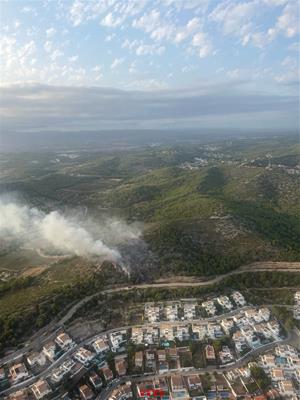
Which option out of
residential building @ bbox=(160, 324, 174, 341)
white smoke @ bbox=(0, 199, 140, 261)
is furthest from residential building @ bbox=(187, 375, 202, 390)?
white smoke @ bbox=(0, 199, 140, 261)

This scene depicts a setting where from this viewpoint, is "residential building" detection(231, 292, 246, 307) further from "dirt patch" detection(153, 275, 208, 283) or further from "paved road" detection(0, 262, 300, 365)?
"dirt patch" detection(153, 275, 208, 283)

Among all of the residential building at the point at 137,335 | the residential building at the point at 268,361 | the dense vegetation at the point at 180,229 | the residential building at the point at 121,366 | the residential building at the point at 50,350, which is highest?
the dense vegetation at the point at 180,229

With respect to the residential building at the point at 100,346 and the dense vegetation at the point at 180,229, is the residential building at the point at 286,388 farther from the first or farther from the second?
the residential building at the point at 100,346

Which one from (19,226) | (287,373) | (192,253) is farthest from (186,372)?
(19,226)

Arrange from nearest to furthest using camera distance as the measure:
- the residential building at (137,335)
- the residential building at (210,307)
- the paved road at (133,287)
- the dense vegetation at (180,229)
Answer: the paved road at (133,287)
the residential building at (137,335)
the residential building at (210,307)
the dense vegetation at (180,229)

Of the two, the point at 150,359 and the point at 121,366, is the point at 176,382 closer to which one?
the point at 150,359

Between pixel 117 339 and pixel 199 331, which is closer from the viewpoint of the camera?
pixel 117 339

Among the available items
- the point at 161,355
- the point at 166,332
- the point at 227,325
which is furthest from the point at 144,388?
the point at 227,325

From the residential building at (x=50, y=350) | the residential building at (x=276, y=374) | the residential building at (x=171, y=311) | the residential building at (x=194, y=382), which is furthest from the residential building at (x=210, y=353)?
the residential building at (x=50, y=350)
